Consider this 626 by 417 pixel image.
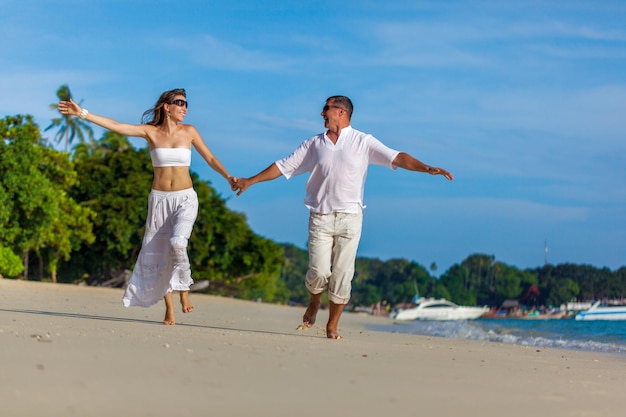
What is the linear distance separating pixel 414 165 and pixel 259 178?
5.23 ft

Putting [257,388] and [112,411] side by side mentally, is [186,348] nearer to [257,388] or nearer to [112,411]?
[257,388]

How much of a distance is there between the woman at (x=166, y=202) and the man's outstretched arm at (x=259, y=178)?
0.52m

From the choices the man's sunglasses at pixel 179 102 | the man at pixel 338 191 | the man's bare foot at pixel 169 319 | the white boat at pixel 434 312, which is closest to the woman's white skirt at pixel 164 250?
the man's bare foot at pixel 169 319

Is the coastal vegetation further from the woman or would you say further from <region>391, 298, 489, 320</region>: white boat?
<region>391, 298, 489, 320</region>: white boat

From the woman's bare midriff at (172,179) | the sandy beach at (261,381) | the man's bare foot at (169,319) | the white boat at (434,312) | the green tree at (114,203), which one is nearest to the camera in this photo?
the sandy beach at (261,381)

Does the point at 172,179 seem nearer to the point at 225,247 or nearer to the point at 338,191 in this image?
the point at 338,191

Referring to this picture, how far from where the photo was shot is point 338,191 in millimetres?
8242

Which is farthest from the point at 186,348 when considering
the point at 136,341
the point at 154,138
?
the point at 154,138

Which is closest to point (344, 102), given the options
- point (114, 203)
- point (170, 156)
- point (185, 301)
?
point (170, 156)

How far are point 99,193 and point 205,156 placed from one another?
36.1 meters

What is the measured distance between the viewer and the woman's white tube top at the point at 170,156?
907cm

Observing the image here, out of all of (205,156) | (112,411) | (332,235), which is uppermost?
(205,156)

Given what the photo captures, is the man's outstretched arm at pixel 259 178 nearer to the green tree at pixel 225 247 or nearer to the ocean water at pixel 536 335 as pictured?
the ocean water at pixel 536 335

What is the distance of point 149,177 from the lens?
4394 cm
